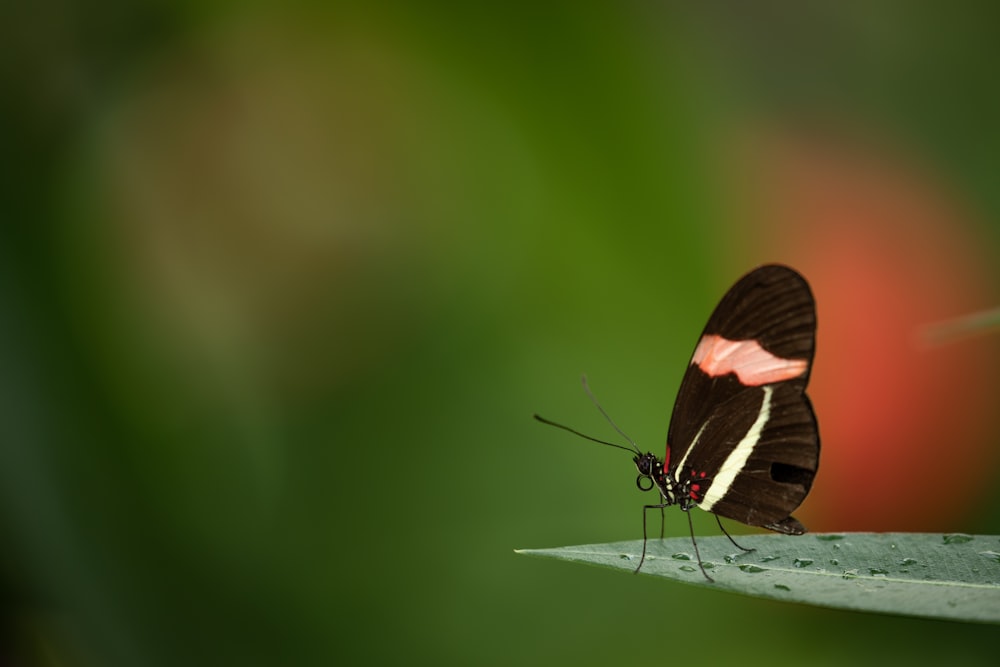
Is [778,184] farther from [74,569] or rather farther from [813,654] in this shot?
[74,569]

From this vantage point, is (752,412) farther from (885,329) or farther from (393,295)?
(393,295)

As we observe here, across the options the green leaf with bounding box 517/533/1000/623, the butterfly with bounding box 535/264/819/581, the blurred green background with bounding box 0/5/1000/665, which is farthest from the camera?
the blurred green background with bounding box 0/5/1000/665

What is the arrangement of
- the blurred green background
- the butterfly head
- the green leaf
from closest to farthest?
the green leaf, the butterfly head, the blurred green background

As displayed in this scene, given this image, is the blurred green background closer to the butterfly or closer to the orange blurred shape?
the orange blurred shape

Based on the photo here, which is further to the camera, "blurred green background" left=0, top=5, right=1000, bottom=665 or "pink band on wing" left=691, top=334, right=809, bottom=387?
"blurred green background" left=0, top=5, right=1000, bottom=665

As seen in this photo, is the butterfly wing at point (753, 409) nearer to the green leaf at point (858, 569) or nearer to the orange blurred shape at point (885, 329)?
the green leaf at point (858, 569)

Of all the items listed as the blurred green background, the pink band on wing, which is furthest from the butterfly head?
the blurred green background
